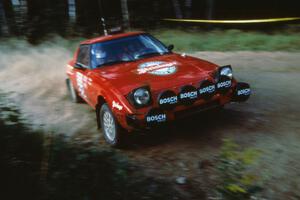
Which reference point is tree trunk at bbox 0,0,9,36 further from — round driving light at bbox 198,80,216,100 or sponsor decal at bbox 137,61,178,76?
round driving light at bbox 198,80,216,100

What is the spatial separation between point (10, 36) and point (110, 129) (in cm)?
1592

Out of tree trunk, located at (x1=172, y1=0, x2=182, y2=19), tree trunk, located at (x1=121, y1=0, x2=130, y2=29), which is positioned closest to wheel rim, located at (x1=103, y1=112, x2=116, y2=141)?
tree trunk, located at (x1=121, y1=0, x2=130, y2=29)

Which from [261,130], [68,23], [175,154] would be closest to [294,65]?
[261,130]

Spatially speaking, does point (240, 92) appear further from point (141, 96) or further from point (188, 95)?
point (141, 96)

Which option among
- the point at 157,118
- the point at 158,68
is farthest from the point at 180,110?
the point at 158,68

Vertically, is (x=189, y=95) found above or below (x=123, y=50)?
below

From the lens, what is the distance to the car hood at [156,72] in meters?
5.40

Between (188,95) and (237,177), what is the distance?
146 cm

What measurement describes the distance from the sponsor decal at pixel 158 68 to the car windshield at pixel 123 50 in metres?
0.49

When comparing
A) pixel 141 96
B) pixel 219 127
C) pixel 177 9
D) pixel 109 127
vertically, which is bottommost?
pixel 219 127

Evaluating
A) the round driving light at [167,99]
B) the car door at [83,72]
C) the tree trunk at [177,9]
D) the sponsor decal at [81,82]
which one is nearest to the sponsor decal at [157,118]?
the round driving light at [167,99]

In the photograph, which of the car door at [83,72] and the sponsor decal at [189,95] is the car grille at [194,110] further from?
the car door at [83,72]

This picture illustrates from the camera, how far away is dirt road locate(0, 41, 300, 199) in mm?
4656

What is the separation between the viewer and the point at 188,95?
5.27 metres
